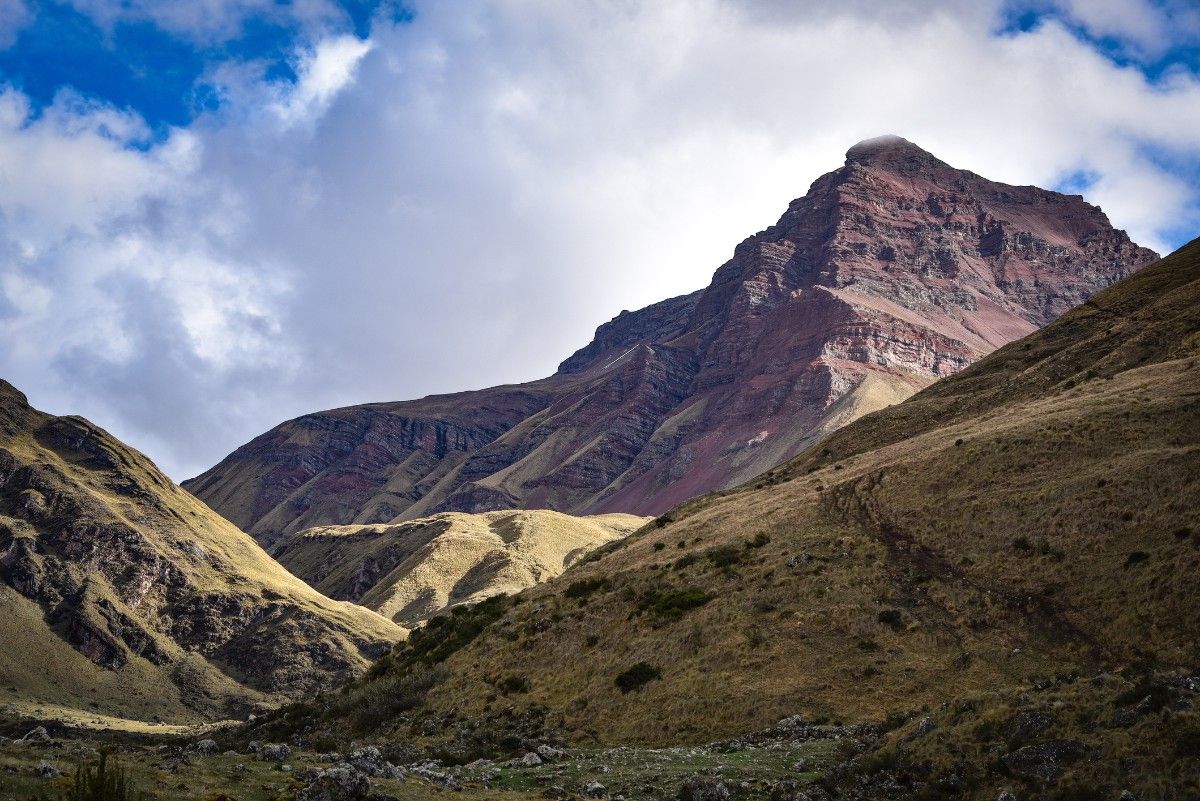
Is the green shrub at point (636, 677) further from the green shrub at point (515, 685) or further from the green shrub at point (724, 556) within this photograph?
the green shrub at point (724, 556)

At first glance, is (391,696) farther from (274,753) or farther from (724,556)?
(274,753)

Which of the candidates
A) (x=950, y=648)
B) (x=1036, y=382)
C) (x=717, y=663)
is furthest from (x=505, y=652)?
(x=1036, y=382)

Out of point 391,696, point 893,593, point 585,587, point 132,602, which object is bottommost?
point 893,593

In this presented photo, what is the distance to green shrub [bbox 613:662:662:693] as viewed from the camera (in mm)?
45031

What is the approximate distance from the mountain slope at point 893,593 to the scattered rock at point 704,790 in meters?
10.7

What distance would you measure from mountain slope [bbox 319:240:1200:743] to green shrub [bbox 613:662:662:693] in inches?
4.9

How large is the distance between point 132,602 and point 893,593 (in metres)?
143

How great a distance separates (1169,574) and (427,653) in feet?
144

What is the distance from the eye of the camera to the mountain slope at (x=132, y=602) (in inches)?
5212

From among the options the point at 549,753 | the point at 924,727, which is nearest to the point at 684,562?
the point at 549,753

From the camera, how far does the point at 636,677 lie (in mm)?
45531

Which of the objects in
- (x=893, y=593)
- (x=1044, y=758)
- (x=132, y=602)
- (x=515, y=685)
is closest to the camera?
(x=1044, y=758)

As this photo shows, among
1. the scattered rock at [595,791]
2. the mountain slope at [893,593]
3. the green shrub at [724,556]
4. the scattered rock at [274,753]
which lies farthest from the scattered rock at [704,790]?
the green shrub at [724,556]

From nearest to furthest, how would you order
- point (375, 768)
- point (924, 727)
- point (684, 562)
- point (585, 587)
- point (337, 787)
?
point (337, 787) < point (924, 727) < point (375, 768) < point (684, 562) < point (585, 587)
